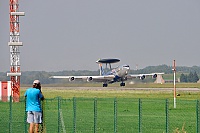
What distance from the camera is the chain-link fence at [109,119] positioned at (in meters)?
25.0

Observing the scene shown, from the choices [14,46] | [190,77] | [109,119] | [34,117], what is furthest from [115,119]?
[190,77]

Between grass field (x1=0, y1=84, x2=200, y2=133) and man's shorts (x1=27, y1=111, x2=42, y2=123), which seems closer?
man's shorts (x1=27, y1=111, x2=42, y2=123)

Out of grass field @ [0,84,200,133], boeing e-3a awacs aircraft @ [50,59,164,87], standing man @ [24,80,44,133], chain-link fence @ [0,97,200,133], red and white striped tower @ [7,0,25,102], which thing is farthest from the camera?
boeing e-3a awacs aircraft @ [50,59,164,87]

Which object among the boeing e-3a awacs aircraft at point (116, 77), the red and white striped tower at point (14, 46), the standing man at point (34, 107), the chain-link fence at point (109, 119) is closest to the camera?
the standing man at point (34, 107)

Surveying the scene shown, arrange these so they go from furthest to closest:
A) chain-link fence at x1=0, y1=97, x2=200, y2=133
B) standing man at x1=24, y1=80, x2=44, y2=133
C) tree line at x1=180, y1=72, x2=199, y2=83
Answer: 1. tree line at x1=180, y1=72, x2=199, y2=83
2. chain-link fence at x1=0, y1=97, x2=200, y2=133
3. standing man at x1=24, y1=80, x2=44, y2=133

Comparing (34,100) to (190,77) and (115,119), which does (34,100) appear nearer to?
(115,119)

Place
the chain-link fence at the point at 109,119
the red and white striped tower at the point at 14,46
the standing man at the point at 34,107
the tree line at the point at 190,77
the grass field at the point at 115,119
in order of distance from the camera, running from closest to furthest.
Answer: the standing man at the point at 34,107 < the chain-link fence at the point at 109,119 < the grass field at the point at 115,119 < the red and white striped tower at the point at 14,46 < the tree line at the point at 190,77

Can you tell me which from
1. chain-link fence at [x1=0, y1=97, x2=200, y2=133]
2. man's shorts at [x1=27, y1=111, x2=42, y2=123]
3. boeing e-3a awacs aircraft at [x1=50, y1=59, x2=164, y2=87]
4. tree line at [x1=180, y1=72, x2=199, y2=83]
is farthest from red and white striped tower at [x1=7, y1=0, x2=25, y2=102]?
tree line at [x1=180, y1=72, x2=199, y2=83]

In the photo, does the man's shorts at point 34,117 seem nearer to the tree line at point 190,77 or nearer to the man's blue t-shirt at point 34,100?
the man's blue t-shirt at point 34,100

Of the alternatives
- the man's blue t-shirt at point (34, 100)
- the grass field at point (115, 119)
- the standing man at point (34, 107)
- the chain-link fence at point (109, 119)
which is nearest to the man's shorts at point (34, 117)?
the standing man at point (34, 107)

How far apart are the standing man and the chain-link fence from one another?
112 cm

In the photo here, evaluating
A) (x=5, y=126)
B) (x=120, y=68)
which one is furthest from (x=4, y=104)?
(x=120, y=68)

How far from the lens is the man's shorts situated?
22750 millimetres

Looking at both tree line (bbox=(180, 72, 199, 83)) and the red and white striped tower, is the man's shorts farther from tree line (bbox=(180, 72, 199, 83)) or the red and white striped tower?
tree line (bbox=(180, 72, 199, 83))
